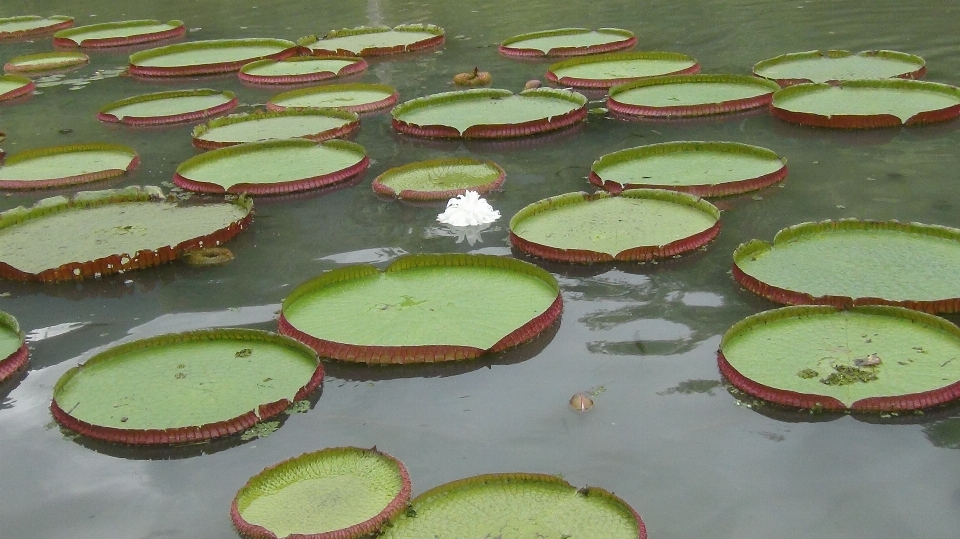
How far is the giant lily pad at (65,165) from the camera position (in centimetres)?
720

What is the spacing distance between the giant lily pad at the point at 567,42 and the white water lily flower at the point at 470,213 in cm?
457

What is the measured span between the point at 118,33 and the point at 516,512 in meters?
11.5

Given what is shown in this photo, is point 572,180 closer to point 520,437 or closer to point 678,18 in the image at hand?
point 520,437

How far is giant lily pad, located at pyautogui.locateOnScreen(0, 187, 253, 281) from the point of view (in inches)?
219

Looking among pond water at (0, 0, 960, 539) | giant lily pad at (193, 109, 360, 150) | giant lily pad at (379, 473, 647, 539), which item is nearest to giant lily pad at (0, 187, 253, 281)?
pond water at (0, 0, 960, 539)

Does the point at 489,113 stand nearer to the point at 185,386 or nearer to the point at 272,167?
the point at 272,167

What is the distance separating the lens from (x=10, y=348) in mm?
4652

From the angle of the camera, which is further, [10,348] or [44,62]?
[44,62]

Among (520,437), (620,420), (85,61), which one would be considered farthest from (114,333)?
(85,61)

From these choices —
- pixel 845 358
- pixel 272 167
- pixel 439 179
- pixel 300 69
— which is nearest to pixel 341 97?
pixel 300 69

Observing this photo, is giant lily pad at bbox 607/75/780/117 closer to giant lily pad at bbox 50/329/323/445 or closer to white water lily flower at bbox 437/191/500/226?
white water lily flower at bbox 437/191/500/226

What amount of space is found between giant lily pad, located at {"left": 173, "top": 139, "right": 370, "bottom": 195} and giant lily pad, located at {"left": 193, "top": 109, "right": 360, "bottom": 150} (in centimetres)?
27

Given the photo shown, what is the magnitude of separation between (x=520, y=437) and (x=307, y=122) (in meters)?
4.78

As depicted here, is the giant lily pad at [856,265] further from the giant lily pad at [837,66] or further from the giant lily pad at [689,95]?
the giant lily pad at [837,66]
